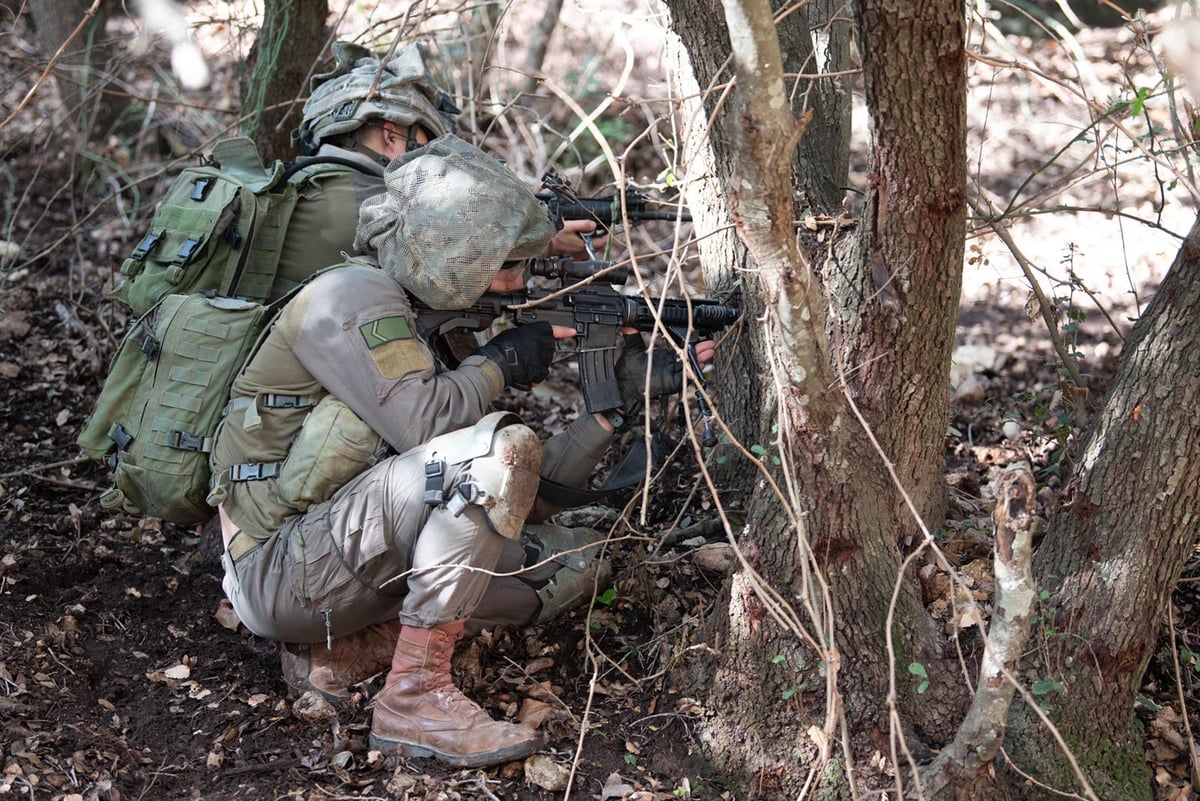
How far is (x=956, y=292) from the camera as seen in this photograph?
113 inches

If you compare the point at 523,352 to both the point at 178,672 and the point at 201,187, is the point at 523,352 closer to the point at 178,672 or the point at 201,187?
the point at 201,187

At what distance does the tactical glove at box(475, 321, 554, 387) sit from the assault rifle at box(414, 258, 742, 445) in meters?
0.05

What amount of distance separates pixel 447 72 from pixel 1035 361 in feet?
11.3

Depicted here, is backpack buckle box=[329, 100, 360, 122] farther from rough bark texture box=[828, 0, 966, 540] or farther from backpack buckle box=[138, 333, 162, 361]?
rough bark texture box=[828, 0, 966, 540]

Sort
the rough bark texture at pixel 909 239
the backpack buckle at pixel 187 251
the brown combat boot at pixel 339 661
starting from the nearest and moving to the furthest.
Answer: the rough bark texture at pixel 909 239, the brown combat boot at pixel 339 661, the backpack buckle at pixel 187 251

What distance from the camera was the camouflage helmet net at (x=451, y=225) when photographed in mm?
3326

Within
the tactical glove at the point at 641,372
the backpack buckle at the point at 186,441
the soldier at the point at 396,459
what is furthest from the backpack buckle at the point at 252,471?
the tactical glove at the point at 641,372

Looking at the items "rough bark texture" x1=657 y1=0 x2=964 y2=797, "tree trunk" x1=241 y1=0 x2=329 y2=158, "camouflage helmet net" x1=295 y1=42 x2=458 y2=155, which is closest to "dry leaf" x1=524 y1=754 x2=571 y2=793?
"rough bark texture" x1=657 y1=0 x2=964 y2=797

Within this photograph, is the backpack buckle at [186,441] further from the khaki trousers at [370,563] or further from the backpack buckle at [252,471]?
the khaki trousers at [370,563]

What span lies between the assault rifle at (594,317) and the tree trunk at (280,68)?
184 cm

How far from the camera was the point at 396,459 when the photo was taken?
3322 mm

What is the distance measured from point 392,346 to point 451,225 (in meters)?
0.41

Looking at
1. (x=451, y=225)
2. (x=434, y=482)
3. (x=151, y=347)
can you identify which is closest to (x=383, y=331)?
Result: (x=451, y=225)

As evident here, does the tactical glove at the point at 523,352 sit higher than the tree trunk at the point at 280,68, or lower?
lower
